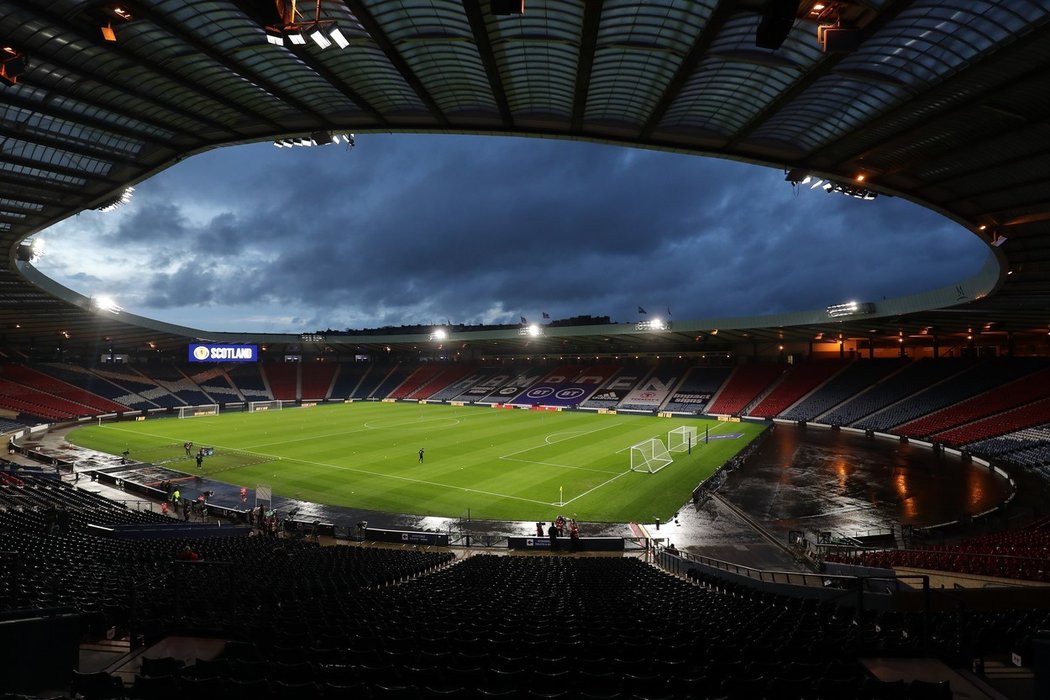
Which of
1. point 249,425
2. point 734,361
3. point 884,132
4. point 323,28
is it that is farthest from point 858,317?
point 249,425

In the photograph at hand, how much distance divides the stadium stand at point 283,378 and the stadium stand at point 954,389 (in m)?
80.0

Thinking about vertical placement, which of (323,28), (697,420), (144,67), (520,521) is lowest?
(520,521)

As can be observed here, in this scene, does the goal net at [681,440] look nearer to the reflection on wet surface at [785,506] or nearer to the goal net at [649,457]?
the goal net at [649,457]

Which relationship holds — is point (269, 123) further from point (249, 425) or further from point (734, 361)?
point (734, 361)

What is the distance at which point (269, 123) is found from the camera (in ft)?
63.4

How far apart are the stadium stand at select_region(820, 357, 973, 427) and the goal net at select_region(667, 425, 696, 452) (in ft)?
57.9

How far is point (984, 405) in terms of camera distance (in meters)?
46.3

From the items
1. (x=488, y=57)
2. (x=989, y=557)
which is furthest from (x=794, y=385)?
(x=488, y=57)

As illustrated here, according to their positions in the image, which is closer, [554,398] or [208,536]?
[208,536]

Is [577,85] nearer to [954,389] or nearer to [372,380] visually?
[954,389]

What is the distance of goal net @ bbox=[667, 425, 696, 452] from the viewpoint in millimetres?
42056

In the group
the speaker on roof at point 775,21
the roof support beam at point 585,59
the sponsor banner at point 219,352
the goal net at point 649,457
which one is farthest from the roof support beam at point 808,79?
the sponsor banner at point 219,352

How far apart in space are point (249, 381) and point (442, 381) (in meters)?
31.8

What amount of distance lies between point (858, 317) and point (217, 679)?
51900 millimetres
